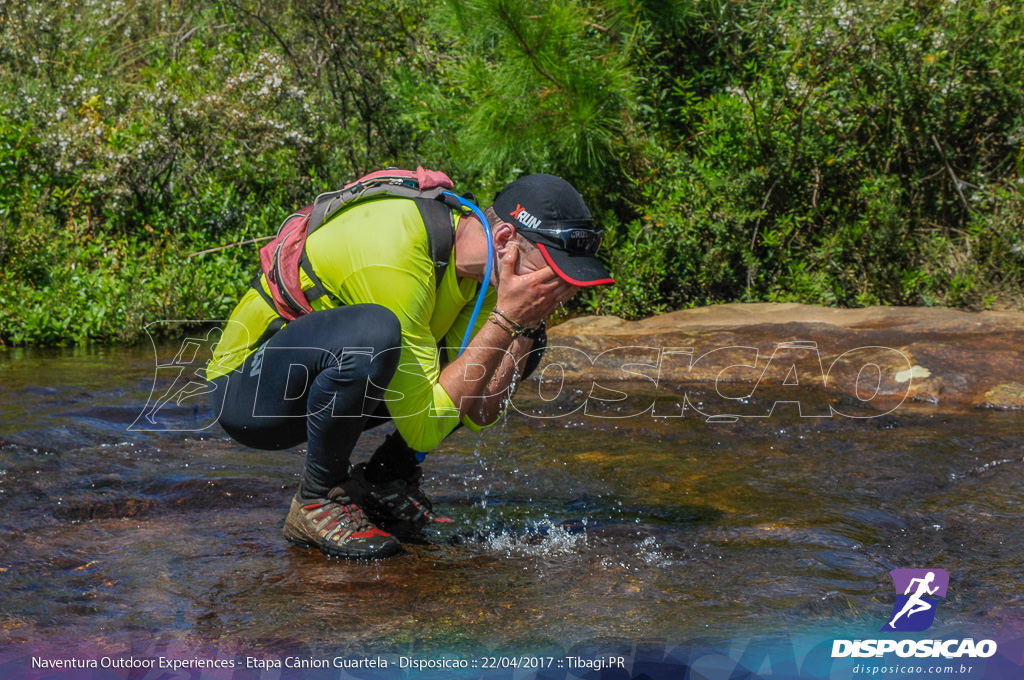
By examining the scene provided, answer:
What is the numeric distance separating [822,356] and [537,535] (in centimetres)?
Answer: 272

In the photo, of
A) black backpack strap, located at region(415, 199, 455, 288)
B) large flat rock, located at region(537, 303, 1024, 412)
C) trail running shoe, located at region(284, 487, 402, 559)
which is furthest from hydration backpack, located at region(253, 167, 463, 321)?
large flat rock, located at region(537, 303, 1024, 412)

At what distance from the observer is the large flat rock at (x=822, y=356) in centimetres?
519

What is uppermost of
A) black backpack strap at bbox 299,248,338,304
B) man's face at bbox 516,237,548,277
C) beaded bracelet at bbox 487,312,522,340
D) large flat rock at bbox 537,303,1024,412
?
man's face at bbox 516,237,548,277

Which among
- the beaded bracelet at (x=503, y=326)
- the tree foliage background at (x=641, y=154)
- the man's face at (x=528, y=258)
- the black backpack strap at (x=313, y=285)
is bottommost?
the beaded bracelet at (x=503, y=326)

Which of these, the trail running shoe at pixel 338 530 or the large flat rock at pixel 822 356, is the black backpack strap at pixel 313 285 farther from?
the large flat rock at pixel 822 356

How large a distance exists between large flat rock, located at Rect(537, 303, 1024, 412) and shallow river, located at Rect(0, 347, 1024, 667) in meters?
0.26

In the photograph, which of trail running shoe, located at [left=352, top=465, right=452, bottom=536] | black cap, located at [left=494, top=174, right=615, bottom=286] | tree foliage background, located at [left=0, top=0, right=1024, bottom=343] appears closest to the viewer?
black cap, located at [left=494, top=174, right=615, bottom=286]

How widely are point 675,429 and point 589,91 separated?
2.87 m

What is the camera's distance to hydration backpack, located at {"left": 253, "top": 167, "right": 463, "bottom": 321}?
2.94 m

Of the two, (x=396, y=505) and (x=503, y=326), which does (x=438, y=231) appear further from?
(x=396, y=505)

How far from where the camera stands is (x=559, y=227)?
2.88 metres

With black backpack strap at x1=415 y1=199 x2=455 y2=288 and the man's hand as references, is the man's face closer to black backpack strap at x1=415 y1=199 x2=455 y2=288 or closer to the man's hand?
the man's hand

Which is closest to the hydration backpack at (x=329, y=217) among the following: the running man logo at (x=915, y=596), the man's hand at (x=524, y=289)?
the man's hand at (x=524, y=289)

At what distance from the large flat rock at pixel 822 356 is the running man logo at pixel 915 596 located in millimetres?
2249
